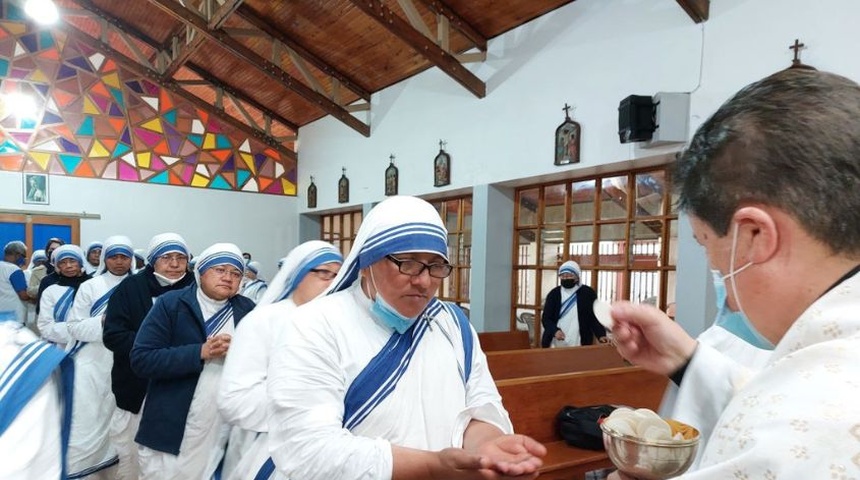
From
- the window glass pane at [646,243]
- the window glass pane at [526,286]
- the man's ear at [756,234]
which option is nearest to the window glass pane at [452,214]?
the window glass pane at [526,286]

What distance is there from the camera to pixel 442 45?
246 inches

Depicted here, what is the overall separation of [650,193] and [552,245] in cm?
135

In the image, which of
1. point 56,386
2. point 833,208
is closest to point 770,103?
point 833,208

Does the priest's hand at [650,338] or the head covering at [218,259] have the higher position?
the head covering at [218,259]

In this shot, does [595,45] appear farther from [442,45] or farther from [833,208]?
[833,208]

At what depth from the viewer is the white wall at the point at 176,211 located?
9.26m

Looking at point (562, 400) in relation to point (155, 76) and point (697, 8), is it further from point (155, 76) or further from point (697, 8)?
point (155, 76)

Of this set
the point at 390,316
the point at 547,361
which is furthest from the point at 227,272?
the point at 547,361

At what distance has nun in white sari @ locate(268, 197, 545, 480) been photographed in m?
1.15

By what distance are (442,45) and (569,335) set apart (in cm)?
370

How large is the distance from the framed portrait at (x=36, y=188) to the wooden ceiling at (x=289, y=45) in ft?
8.16

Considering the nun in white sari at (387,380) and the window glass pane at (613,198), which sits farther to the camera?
the window glass pane at (613,198)

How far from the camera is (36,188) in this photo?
29.6ft

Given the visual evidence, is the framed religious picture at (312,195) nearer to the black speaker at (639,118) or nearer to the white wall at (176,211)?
the white wall at (176,211)
